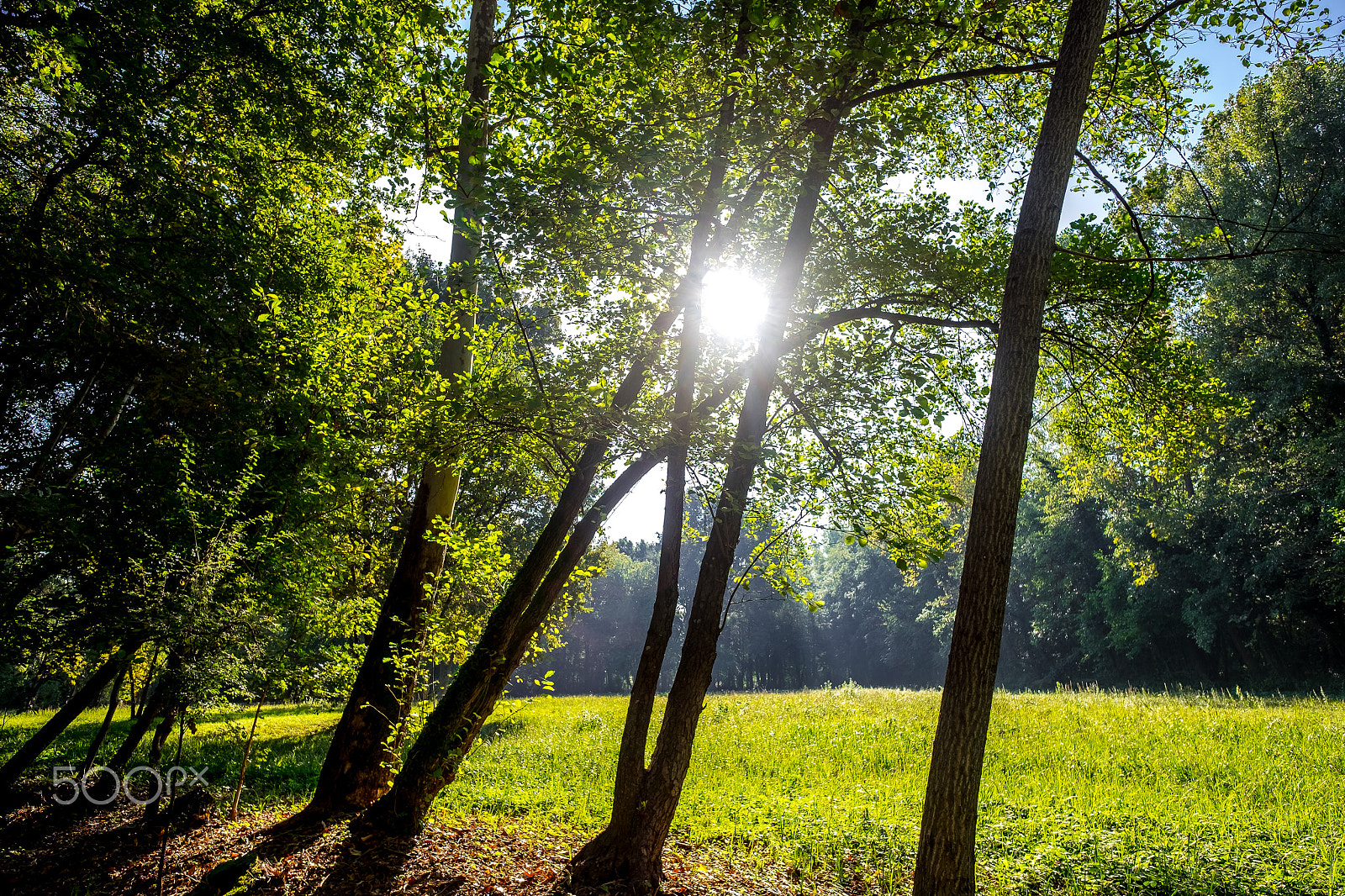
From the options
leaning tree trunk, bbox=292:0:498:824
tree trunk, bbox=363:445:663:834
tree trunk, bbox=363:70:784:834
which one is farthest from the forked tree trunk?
leaning tree trunk, bbox=292:0:498:824

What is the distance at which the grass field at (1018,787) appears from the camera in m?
5.60

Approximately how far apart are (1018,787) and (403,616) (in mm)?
8000

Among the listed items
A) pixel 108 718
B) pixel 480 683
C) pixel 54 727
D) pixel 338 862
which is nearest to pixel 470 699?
pixel 480 683

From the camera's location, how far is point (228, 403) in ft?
27.5

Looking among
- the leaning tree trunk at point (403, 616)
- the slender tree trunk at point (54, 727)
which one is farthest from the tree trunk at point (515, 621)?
the slender tree trunk at point (54, 727)

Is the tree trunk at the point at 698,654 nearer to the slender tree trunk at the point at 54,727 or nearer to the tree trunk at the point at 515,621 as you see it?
the tree trunk at the point at 515,621

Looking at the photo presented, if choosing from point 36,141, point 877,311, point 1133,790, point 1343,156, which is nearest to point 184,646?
point 36,141

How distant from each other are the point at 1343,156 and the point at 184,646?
2754 centimetres

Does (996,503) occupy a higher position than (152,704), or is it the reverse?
(996,503)

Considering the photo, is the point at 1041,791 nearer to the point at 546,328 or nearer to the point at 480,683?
the point at 480,683

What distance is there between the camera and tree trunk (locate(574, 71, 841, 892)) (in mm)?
5039

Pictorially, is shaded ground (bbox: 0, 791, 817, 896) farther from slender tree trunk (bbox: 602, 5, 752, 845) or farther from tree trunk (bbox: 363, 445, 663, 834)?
slender tree trunk (bbox: 602, 5, 752, 845)

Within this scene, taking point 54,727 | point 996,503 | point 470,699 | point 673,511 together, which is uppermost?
point 996,503

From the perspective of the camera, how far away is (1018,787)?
27.0 feet
